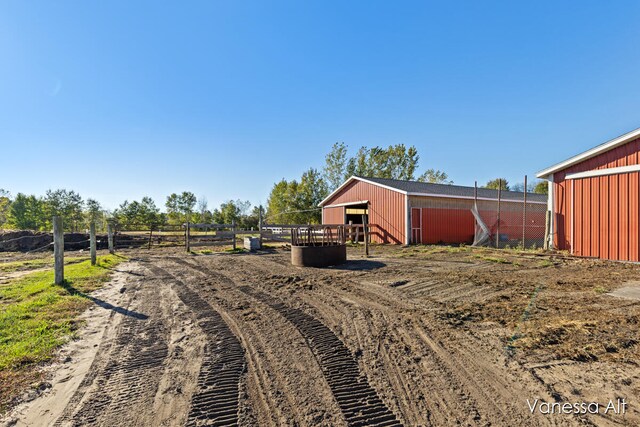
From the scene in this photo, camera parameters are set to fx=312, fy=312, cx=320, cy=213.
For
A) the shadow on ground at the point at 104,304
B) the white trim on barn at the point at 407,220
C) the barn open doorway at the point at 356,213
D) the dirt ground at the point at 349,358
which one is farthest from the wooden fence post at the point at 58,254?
the barn open doorway at the point at 356,213

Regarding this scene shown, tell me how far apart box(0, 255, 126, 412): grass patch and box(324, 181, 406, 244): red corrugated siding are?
13.7m

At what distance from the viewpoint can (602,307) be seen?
15.6ft

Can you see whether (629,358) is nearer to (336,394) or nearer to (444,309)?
(444,309)

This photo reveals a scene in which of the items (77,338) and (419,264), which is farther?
(419,264)

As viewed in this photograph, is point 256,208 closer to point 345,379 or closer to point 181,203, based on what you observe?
point 181,203

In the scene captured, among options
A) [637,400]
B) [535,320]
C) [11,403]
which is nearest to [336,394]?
[637,400]

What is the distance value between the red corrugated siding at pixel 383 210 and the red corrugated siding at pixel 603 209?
Result: 718 cm

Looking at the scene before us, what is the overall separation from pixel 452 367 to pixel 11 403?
3.75 metres

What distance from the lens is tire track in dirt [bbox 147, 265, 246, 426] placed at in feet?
7.51

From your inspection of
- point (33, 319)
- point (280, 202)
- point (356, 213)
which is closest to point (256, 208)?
point (280, 202)

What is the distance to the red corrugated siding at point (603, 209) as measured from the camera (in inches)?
362

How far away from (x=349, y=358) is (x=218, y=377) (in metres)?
1.28

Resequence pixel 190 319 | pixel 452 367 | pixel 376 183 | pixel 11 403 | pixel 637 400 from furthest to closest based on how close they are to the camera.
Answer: pixel 376 183 < pixel 190 319 < pixel 452 367 < pixel 11 403 < pixel 637 400

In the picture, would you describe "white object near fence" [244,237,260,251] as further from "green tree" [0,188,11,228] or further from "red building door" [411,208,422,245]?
"green tree" [0,188,11,228]
